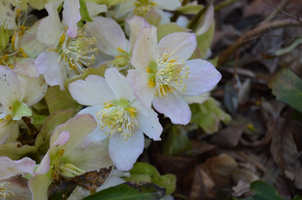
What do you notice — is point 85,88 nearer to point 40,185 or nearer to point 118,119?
point 118,119

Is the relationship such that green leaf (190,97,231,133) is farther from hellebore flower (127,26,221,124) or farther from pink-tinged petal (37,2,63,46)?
pink-tinged petal (37,2,63,46)

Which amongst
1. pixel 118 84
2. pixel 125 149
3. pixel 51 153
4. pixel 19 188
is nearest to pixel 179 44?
pixel 118 84

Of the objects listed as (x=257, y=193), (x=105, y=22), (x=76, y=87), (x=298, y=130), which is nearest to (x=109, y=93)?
(x=76, y=87)

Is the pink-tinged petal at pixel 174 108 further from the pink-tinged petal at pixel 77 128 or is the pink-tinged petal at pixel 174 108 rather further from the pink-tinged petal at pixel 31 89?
the pink-tinged petal at pixel 31 89

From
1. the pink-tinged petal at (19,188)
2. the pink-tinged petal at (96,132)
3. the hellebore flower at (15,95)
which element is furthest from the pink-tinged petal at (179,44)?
the pink-tinged petal at (19,188)

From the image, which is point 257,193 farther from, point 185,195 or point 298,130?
point 298,130
